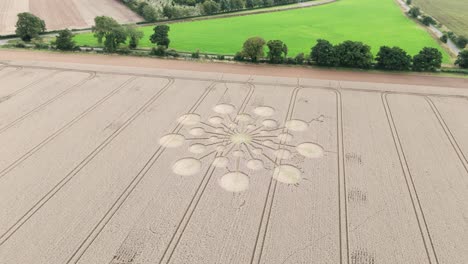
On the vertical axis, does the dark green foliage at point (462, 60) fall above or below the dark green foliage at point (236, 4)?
below

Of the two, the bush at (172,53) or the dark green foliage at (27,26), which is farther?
the dark green foliage at (27,26)

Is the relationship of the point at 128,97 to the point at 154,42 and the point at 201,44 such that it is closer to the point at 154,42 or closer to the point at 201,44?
the point at 154,42

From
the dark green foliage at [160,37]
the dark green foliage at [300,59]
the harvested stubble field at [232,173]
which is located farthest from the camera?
the dark green foliage at [160,37]

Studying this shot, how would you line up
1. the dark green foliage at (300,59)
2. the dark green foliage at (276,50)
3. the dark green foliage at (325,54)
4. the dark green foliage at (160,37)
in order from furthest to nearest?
the dark green foliage at (160,37)
the dark green foliage at (300,59)
the dark green foliage at (276,50)
the dark green foliage at (325,54)

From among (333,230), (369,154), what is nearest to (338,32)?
(369,154)

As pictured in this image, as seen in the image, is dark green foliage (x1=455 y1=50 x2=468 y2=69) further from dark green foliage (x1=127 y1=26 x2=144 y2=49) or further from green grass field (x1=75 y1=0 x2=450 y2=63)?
dark green foliage (x1=127 y1=26 x2=144 y2=49)

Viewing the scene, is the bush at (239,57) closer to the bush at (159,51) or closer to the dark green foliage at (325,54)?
the dark green foliage at (325,54)

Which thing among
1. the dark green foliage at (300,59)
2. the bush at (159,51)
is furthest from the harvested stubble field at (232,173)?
the bush at (159,51)
